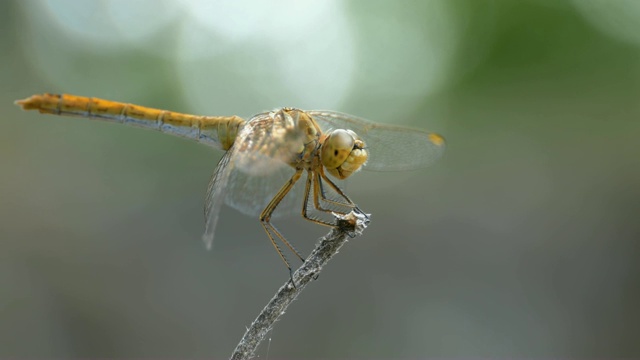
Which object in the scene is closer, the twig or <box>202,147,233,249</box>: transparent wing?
the twig

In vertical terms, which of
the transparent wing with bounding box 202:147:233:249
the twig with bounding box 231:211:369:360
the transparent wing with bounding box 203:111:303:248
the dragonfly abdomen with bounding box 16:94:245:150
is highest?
the dragonfly abdomen with bounding box 16:94:245:150

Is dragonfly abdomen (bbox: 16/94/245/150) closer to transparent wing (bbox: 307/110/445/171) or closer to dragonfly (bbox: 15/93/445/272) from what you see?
dragonfly (bbox: 15/93/445/272)

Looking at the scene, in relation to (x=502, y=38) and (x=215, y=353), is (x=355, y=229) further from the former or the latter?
(x=502, y=38)

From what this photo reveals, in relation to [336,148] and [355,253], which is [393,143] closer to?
[336,148]

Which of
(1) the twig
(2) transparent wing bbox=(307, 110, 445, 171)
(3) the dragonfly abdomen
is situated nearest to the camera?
(1) the twig

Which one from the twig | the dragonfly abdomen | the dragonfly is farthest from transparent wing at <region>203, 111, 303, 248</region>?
the twig

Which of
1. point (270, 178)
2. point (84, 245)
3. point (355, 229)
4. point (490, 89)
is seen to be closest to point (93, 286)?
point (84, 245)

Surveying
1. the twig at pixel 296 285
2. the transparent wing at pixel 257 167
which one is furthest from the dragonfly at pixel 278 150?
the twig at pixel 296 285
